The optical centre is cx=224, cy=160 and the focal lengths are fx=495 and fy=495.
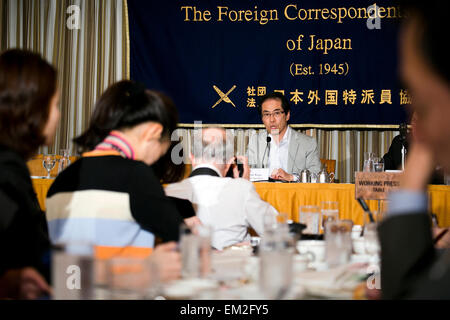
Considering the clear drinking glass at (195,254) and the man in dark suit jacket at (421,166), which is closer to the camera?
the man in dark suit jacket at (421,166)

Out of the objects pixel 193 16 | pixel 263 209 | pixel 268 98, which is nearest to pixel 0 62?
pixel 263 209

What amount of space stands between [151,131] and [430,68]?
A: 0.97 m

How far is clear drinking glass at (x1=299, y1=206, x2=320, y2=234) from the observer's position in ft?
6.91

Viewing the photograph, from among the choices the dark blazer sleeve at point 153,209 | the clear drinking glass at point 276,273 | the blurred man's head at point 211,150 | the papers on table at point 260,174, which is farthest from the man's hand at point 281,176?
the clear drinking glass at point 276,273

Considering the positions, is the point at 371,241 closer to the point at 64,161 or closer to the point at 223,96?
the point at 64,161

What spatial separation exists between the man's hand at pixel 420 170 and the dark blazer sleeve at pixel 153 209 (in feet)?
2.22

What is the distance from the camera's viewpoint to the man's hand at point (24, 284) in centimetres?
106

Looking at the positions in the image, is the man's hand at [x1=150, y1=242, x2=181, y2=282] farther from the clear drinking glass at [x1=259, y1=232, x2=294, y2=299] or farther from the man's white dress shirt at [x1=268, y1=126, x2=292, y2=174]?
the man's white dress shirt at [x1=268, y1=126, x2=292, y2=174]

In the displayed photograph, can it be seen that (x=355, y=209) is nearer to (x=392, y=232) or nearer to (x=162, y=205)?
(x=162, y=205)

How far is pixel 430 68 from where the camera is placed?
709mm

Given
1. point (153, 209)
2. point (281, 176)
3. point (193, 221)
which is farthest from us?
point (281, 176)

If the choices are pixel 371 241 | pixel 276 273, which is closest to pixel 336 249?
pixel 371 241

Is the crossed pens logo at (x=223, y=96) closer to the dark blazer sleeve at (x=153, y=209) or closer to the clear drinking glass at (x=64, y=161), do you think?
the clear drinking glass at (x=64, y=161)

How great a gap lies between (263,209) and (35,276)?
1.27 metres
